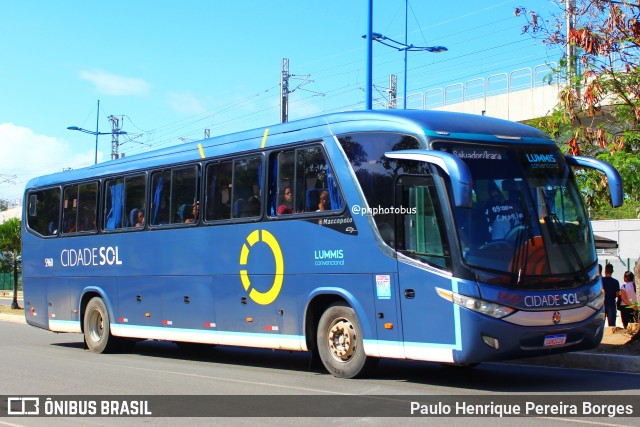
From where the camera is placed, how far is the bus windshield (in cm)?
1037

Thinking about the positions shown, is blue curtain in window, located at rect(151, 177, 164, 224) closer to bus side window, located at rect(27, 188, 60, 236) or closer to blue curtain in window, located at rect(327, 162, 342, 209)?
→ bus side window, located at rect(27, 188, 60, 236)

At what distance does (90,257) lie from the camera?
18.1m

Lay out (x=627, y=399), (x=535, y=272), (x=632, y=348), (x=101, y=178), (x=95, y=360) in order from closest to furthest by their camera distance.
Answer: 1. (x=627, y=399)
2. (x=535, y=272)
3. (x=632, y=348)
4. (x=95, y=360)
5. (x=101, y=178)

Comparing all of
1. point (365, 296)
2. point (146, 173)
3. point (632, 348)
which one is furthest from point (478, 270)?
point (146, 173)

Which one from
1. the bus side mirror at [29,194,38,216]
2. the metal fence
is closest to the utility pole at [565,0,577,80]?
the bus side mirror at [29,194,38,216]

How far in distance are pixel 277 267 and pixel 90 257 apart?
655 centimetres

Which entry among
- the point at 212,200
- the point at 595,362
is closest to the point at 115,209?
the point at 212,200

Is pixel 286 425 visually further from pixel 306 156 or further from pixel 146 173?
pixel 146 173

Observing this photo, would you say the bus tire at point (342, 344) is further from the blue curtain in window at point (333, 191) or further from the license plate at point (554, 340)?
the license plate at point (554, 340)

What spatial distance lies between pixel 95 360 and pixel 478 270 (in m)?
8.77

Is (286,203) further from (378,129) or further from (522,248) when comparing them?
(522,248)

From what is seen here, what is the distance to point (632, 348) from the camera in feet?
46.3

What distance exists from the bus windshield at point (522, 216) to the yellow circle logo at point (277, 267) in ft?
11.6

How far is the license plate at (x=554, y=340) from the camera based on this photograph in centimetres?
1041
